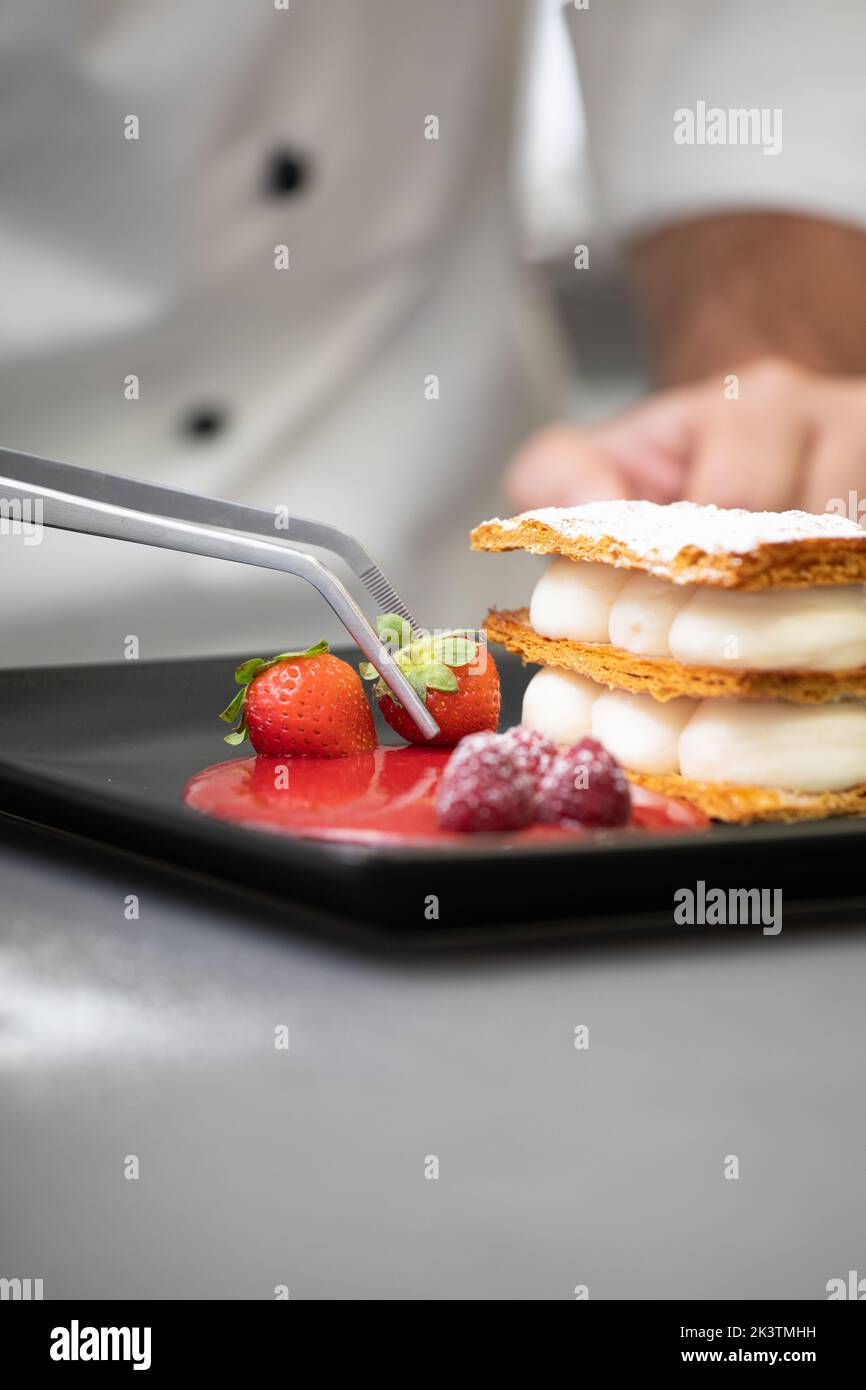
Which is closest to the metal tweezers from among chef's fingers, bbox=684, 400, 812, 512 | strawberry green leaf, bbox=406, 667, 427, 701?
strawberry green leaf, bbox=406, 667, 427, 701

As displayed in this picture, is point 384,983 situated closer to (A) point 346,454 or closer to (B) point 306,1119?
(B) point 306,1119

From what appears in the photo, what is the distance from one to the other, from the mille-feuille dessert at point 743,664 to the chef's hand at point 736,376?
3.63 ft

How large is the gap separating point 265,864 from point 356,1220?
1.23ft

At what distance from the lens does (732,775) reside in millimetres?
1638

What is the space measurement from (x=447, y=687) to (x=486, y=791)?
0.49 metres

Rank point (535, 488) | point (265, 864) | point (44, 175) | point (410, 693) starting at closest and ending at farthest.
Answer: point (265, 864) → point (410, 693) → point (44, 175) → point (535, 488)

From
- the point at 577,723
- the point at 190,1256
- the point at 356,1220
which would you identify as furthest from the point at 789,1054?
the point at 577,723

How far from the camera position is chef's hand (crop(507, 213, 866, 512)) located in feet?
9.49

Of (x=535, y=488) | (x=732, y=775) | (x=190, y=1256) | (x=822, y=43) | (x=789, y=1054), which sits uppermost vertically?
(x=822, y=43)

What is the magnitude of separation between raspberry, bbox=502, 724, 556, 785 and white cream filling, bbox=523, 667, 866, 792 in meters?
0.18

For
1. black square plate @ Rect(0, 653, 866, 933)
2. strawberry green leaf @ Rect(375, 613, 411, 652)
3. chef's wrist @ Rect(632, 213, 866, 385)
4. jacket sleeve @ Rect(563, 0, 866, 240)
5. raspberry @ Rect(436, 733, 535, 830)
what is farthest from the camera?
chef's wrist @ Rect(632, 213, 866, 385)

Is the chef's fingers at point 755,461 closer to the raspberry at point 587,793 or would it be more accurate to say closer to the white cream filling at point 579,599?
the white cream filling at point 579,599

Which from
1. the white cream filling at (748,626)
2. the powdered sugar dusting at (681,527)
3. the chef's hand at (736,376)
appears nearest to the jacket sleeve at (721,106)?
the chef's hand at (736,376)

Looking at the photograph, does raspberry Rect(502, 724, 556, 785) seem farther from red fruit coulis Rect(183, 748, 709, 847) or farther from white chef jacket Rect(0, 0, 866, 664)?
white chef jacket Rect(0, 0, 866, 664)
